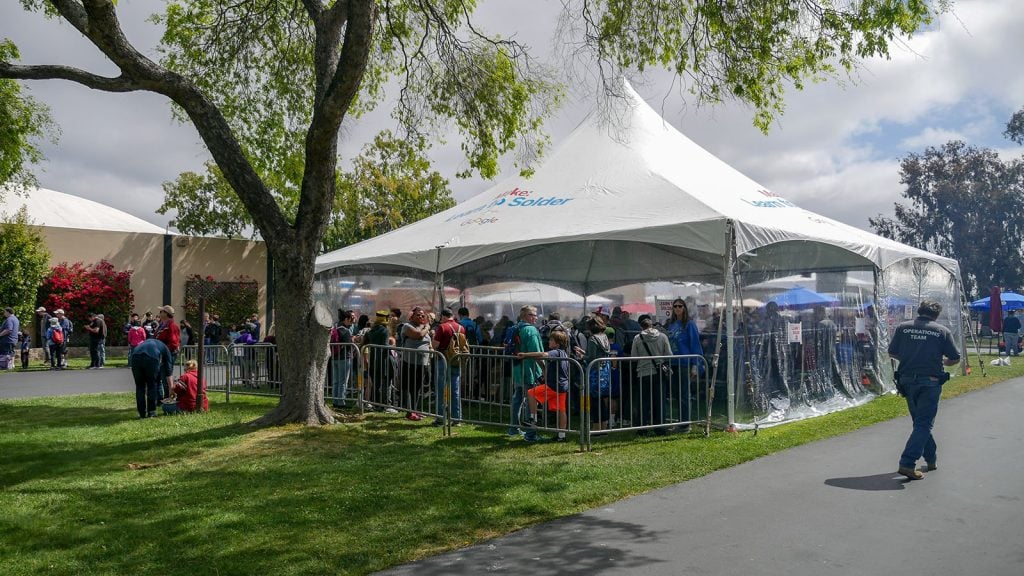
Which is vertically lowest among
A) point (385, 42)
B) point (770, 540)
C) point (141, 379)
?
point (770, 540)

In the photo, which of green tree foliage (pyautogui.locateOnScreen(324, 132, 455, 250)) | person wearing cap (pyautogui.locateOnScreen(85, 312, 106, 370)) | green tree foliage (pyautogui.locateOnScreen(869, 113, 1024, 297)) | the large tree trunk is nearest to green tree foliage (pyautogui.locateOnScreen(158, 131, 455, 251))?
green tree foliage (pyautogui.locateOnScreen(324, 132, 455, 250))

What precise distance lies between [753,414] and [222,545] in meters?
7.11

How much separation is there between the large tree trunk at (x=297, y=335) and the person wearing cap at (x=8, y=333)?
13534mm

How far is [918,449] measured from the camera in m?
6.80

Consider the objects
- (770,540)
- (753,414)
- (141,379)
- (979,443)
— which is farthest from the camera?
(141,379)

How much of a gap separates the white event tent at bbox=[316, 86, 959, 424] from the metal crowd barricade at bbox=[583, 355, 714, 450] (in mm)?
584

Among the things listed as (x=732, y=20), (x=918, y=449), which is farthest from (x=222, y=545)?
(x=732, y=20)

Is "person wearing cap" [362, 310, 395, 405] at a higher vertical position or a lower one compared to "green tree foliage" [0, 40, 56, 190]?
lower

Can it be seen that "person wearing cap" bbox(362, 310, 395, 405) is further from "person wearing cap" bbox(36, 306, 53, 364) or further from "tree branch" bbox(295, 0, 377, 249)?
"person wearing cap" bbox(36, 306, 53, 364)

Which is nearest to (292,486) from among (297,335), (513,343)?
(297,335)

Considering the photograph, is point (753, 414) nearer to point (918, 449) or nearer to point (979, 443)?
point (979, 443)

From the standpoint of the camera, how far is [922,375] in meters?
7.00

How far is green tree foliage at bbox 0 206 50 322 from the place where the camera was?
22438 mm

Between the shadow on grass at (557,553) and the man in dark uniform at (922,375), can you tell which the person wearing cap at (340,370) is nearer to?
the shadow on grass at (557,553)
